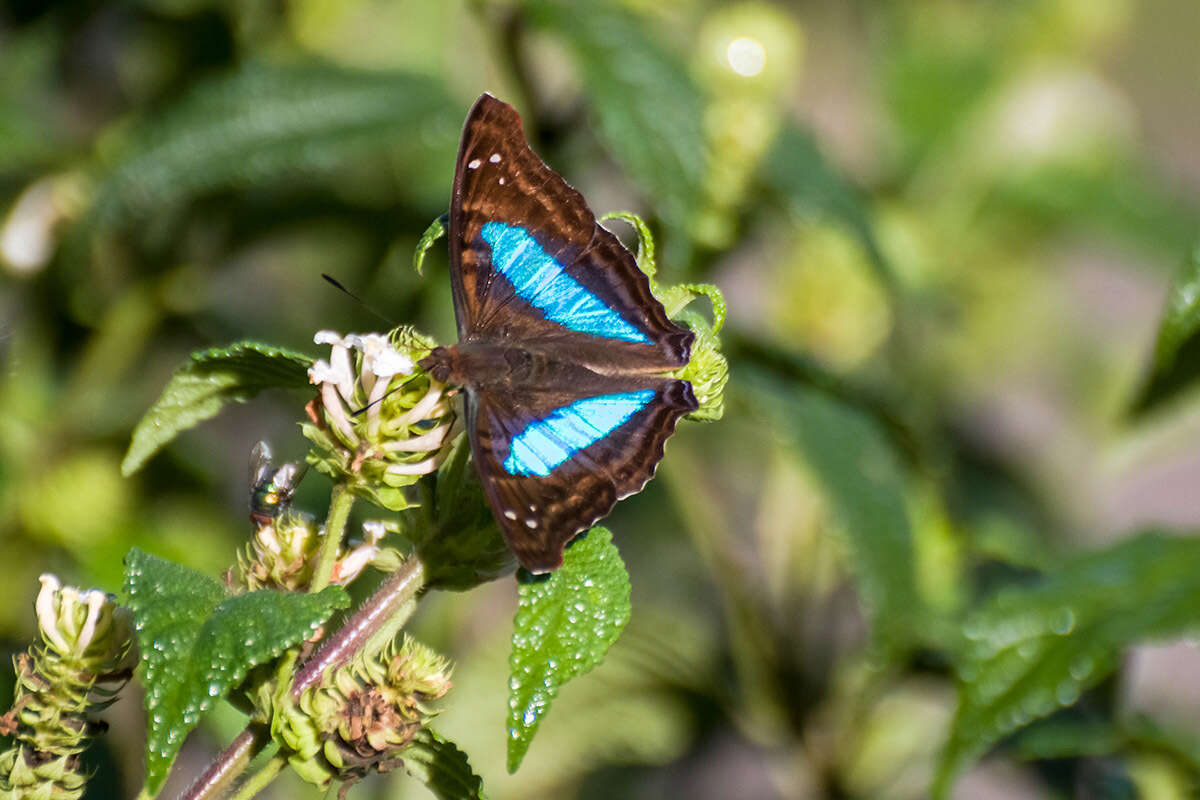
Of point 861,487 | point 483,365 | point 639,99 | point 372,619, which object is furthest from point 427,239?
point 861,487

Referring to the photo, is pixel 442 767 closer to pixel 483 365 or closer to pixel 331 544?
pixel 331 544

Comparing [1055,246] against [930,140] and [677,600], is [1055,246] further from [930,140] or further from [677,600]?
[677,600]

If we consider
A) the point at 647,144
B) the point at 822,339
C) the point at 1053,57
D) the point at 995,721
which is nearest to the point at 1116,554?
the point at 995,721

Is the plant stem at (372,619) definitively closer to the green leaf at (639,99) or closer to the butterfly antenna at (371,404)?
the butterfly antenna at (371,404)

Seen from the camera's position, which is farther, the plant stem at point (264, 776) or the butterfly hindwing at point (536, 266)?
the butterfly hindwing at point (536, 266)


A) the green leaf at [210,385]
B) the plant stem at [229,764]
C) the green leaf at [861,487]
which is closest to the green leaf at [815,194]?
the green leaf at [861,487]

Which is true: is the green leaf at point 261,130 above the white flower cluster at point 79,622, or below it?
above

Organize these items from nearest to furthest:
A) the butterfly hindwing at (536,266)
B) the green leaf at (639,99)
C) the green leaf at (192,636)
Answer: the green leaf at (192,636) → the butterfly hindwing at (536,266) → the green leaf at (639,99)
